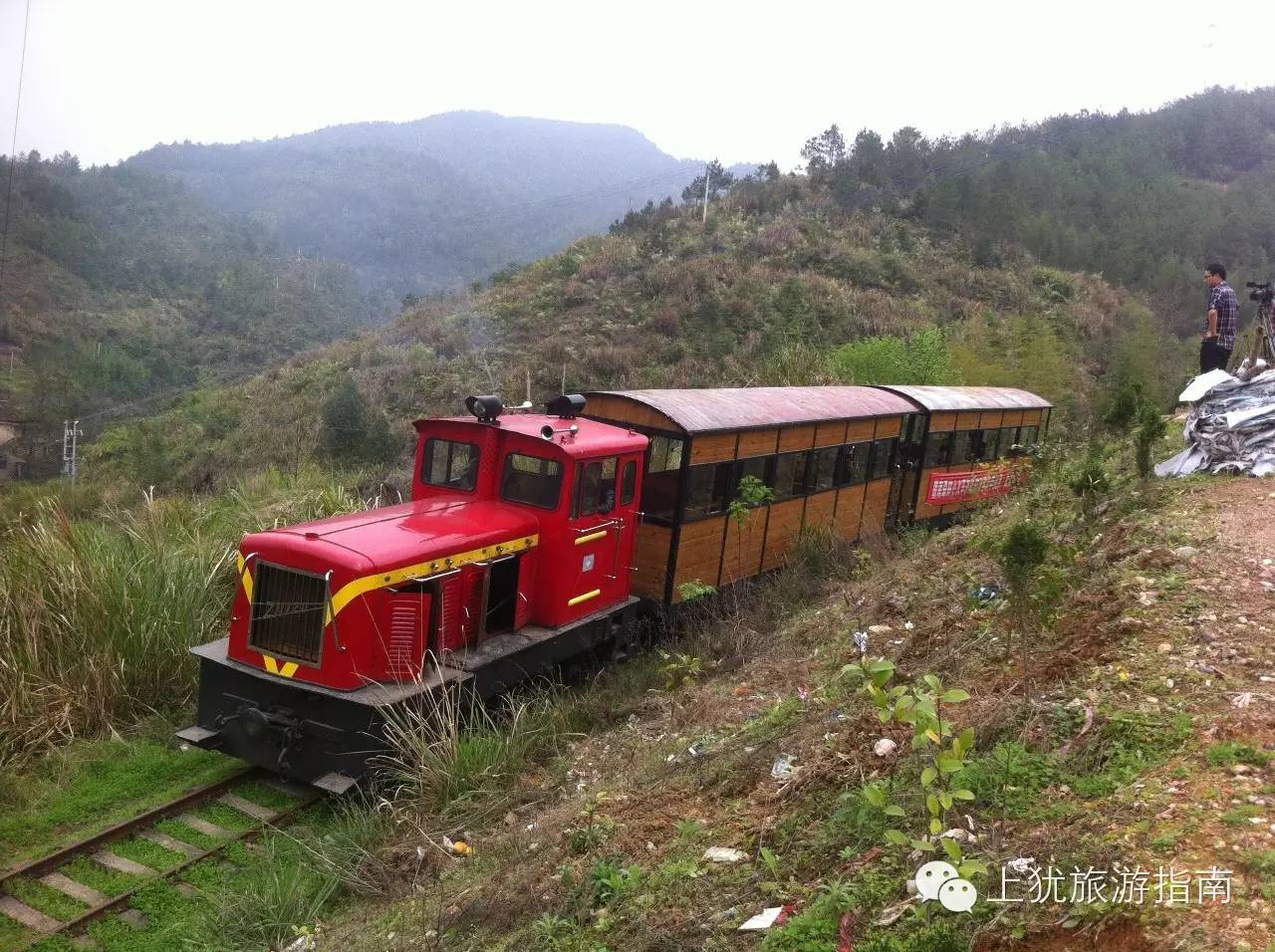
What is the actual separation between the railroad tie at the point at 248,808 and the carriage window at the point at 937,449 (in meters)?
10.9

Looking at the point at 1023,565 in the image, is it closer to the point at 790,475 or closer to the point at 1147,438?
the point at 1147,438

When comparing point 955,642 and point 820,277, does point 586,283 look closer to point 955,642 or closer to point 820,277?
point 820,277

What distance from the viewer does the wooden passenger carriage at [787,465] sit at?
9.60 metres

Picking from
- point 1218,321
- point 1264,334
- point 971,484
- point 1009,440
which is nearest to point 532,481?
point 1218,321

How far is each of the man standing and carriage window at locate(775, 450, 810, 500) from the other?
15.5 feet

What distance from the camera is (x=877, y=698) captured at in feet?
11.8

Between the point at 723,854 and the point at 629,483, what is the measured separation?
5.06 m

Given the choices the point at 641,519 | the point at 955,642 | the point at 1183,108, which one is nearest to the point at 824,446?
the point at 641,519

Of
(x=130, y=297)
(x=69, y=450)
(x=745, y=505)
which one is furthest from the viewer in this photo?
(x=130, y=297)

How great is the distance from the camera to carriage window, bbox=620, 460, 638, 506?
9.09 m

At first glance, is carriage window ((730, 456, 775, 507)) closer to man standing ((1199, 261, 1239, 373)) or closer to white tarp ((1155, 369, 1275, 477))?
white tarp ((1155, 369, 1275, 477))

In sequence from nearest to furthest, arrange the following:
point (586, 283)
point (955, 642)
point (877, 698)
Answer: point (877, 698)
point (955, 642)
point (586, 283)

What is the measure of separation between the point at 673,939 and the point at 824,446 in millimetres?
8571

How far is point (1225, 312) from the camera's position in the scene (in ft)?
34.0
